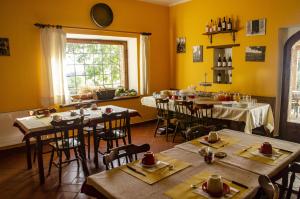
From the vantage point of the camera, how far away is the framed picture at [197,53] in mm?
5446

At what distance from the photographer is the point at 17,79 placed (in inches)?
166

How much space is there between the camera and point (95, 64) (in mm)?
5523

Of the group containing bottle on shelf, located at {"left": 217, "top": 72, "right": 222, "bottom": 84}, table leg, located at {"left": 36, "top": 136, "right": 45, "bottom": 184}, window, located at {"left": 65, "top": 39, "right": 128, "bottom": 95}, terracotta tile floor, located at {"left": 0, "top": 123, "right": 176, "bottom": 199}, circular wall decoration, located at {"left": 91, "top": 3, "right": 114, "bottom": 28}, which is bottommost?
terracotta tile floor, located at {"left": 0, "top": 123, "right": 176, "bottom": 199}

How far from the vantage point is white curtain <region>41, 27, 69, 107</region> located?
14.2ft

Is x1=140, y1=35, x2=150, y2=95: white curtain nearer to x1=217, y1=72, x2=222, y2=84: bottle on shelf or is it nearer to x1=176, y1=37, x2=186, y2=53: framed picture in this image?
x1=176, y1=37, x2=186, y2=53: framed picture

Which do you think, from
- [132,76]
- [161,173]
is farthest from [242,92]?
[161,173]

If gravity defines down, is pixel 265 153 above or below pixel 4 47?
below

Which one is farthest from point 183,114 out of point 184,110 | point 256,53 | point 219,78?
point 256,53

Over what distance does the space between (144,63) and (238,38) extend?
2152mm

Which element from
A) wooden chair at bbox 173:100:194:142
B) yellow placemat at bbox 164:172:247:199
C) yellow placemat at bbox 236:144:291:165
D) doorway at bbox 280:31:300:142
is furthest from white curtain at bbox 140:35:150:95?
yellow placemat at bbox 164:172:247:199

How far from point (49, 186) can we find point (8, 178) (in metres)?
0.69

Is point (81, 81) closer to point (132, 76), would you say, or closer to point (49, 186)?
point (132, 76)

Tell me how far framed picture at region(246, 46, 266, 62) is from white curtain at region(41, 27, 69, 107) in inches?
138

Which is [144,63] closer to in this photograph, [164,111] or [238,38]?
[164,111]
